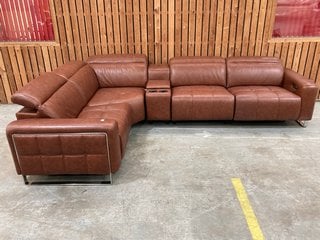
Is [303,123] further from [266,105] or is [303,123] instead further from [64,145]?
[64,145]

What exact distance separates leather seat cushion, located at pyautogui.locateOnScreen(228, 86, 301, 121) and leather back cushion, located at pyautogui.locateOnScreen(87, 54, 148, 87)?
4.86 feet

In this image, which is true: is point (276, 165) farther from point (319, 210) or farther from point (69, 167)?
point (69, 167)

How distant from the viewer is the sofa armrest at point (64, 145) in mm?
2475

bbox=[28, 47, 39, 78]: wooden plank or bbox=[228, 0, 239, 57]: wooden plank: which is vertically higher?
bbox=[228, 0, 239, 57]: wooden plank

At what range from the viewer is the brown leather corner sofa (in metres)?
2.52

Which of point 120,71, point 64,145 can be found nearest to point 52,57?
point 120,71

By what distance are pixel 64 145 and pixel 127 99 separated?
1.35 meters

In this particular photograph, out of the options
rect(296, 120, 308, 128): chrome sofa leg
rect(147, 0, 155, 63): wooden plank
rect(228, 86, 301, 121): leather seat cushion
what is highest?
rect(147, 0, 155, 63): wooden plank

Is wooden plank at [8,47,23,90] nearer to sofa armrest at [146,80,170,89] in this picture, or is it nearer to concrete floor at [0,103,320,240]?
concrete floor at [0,103,320,240]

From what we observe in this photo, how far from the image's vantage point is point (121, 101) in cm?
363

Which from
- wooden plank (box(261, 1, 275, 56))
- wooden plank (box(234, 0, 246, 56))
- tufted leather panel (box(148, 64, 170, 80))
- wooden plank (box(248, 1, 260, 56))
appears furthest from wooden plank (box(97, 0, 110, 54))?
wooden plank (box(261, 1, 275, 56))

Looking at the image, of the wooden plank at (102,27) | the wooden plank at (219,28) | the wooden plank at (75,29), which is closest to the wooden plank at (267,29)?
the wooden plank at (219,28)

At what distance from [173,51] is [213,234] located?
319 cm

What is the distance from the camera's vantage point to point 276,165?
3012 millimetres
